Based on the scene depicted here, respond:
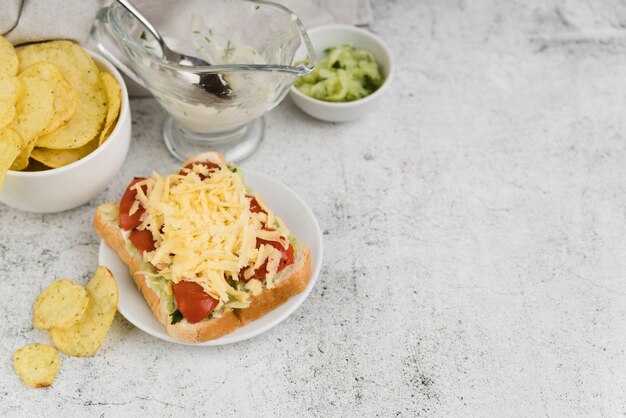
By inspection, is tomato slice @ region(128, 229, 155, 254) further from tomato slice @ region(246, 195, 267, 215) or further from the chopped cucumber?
the chopped cucumber

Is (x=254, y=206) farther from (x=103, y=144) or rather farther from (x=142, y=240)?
(x=103, y=144)

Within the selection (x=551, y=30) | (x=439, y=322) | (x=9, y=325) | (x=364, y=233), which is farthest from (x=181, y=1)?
(x=551, y=30)

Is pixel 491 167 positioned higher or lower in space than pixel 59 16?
lower

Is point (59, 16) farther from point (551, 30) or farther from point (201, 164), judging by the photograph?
point (551, 30)

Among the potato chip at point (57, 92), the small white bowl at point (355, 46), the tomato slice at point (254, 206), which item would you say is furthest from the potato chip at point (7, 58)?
the small white bowl at point (355, 46)

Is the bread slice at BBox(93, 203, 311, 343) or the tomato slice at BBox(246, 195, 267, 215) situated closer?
the bread slice at BBox(93, 203, 311, 343)

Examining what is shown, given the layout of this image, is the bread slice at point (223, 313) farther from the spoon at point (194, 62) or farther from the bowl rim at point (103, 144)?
the spoon at point (194, 62)

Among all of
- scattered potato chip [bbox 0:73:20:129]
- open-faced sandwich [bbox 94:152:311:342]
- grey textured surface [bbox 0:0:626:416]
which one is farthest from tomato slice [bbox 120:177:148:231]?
scattered potato chip [bbox 0:73:20:129]
